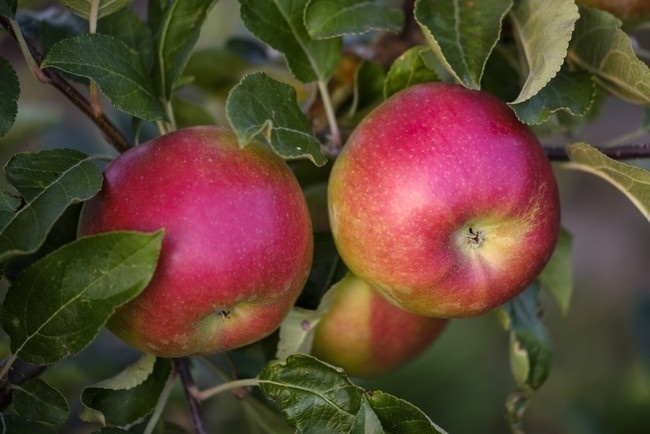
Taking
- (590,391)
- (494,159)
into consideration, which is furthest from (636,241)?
(494,159)

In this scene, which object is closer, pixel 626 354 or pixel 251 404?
pixel 251 404

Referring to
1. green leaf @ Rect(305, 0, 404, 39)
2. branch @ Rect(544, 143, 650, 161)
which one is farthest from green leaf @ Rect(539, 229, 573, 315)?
green leaf @ Rect(305, 0, 404, 39)

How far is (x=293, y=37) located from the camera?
38.2 inches

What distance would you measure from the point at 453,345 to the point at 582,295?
748 millimetres

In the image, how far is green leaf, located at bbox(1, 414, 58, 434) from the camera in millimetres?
789

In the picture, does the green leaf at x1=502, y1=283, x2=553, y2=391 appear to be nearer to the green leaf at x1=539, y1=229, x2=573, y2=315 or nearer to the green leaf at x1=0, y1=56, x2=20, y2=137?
the green leaf at x1=539, y1=229, x2=573, y2=315

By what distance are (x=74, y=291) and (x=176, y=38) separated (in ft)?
1.08

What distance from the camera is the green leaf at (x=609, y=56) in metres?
0.87

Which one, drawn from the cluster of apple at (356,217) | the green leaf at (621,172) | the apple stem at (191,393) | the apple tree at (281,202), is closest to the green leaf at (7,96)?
the apple tree at (281,202)

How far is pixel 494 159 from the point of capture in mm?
789

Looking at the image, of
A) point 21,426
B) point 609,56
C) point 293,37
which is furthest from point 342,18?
point 21,426

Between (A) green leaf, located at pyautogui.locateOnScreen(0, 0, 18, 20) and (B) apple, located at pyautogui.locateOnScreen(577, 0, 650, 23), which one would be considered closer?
(A) green leaf, located at pyautogui.locateOnScreen(0, 0, 18, 20)

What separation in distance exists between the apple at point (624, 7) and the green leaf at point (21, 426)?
2.68 ft

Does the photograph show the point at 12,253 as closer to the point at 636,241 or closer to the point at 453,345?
the point at 453,345
